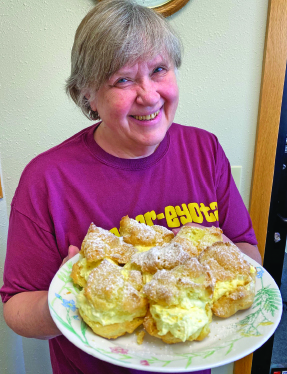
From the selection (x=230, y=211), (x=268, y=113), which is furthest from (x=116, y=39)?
(x=268, y=113)

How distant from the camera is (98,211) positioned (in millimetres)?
1037

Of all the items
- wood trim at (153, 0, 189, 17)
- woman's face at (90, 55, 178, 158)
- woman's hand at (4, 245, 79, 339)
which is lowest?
woman's hand at (4, 245, 79, 339)

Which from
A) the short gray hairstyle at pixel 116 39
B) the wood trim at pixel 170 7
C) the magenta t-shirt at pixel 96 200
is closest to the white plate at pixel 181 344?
the magenta t-shirt at pixel 96 200

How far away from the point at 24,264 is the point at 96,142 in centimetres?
48

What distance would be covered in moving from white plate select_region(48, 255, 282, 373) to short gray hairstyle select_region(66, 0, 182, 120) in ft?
2.07

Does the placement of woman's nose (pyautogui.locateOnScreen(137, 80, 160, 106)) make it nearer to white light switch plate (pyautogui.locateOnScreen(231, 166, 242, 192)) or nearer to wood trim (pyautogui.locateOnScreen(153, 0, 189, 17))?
wood trim (pyautogui.locateOnScreen(153, 0, 189, 17))

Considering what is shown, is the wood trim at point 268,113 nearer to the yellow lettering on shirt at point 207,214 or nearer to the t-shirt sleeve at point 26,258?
the yellow lettering on shirt at point 207,214

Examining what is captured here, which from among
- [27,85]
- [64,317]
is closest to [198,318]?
[64,317]

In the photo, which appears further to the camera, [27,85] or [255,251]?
[27,85]

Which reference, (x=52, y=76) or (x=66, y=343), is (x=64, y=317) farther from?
(x=52, y=76)

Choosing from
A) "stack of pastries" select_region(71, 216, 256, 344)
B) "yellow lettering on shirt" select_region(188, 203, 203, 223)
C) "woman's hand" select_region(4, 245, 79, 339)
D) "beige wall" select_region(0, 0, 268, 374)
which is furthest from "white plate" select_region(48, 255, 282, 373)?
"beige wall" select_region(0, 0, 268, 374)

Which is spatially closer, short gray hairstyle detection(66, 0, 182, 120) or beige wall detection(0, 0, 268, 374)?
short gray hairstyle detection(66, 0, 182, 120)

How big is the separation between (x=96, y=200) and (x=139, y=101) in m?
0.37

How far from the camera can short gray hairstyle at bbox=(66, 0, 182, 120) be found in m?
0.89
